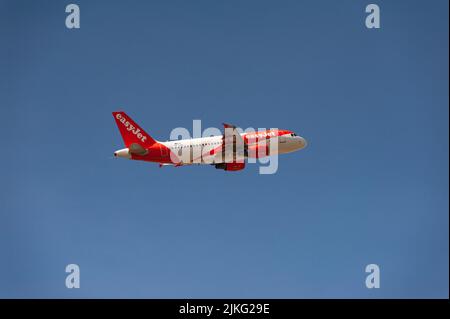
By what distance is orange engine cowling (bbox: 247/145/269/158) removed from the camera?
98.9m

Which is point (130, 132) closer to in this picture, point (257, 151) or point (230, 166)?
point (230, 166)

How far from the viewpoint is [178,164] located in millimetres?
96312

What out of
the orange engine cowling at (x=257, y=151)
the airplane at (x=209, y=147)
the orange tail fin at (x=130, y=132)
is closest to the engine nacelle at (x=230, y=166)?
the airplane at (x=209, y=147)

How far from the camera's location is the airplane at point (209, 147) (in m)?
93.5

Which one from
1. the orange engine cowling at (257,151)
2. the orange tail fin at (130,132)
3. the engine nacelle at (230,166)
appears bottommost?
the engine nacelle at (230,166)

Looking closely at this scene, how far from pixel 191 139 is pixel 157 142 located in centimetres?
547

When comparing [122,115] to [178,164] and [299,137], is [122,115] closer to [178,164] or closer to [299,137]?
[178,164]

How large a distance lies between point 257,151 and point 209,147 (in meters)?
7.67

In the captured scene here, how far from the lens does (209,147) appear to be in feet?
321

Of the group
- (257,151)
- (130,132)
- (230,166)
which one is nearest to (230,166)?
(230,166)

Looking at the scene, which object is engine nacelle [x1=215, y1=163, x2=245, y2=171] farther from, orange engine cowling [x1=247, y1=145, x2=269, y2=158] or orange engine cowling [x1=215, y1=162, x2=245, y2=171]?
orange engine cowling [x1=247, y1=145, x2=269, y2=158]

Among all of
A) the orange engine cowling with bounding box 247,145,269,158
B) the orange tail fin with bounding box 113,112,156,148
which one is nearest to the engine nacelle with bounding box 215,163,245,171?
the orange engine cowling with bounding box 247,145,269,158

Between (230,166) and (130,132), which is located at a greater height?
(130,132)

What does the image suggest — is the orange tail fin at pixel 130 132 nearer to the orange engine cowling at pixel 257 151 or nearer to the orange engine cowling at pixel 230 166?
the orange engine cowling at pixel 230 166
